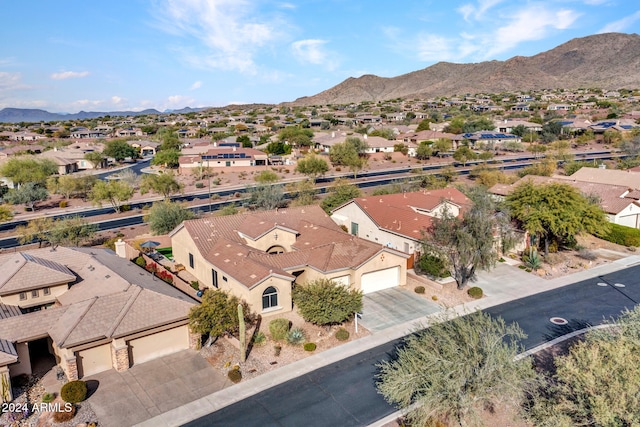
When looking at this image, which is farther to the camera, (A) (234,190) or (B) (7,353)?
(A) (234,190)

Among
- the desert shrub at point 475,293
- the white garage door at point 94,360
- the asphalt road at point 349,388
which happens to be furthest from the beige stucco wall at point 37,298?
the desert shrub at point 475,293

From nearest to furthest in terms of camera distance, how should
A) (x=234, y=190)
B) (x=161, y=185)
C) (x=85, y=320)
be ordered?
(x=85, y=320) → (x=161, y=185) → (x=234, y=190)

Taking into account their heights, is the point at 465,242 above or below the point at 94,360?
above

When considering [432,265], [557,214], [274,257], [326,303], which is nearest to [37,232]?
[274,257]

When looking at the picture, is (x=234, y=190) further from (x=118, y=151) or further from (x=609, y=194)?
(x=609, y=194)

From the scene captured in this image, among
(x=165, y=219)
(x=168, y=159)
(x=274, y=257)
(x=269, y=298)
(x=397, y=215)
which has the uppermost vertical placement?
(x=168, y=159)

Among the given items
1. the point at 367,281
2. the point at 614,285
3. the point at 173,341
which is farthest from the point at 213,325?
the point at 614,285

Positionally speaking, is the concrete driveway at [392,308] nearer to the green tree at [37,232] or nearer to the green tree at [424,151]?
the green tree at [37,232]

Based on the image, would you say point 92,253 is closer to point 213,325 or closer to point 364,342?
point 213,325
